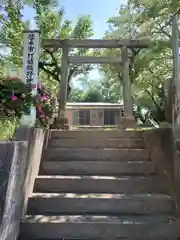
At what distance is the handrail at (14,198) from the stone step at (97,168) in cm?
97

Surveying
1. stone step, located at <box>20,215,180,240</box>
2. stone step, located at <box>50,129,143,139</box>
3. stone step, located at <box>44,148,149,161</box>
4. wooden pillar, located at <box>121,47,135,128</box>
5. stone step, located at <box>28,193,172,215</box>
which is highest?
wooden pillar, located at <box>121,47,135,128</box>

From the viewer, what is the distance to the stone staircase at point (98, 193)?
9.10 feet

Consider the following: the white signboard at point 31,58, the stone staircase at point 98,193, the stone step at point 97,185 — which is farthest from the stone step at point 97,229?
the white signboard at point 31,58

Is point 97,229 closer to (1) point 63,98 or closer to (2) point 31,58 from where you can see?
(2) point 31,58

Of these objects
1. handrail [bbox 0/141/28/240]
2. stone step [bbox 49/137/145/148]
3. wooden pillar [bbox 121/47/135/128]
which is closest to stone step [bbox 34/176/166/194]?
handrail [bbox 0/141/28/240]

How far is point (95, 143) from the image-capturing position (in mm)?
4277

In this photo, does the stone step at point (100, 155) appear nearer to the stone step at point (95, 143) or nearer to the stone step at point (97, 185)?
the stone step at point (95, 143)

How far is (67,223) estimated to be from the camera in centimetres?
280

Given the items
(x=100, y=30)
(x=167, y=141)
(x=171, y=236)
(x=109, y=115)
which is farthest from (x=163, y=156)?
(x=109, y=115)

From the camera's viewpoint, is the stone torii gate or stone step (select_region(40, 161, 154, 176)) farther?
the stone torii gate

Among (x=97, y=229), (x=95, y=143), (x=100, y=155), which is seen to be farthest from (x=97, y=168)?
(x=97, y=229)

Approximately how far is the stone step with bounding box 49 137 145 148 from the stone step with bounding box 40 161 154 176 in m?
0.49

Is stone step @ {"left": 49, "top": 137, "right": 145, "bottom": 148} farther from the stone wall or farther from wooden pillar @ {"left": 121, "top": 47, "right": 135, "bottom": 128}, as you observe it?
wooden pillar @ {"left": 121, "top": 47, "right": 135, "bottom": 128}

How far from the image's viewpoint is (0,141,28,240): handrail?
2336 millimetres
